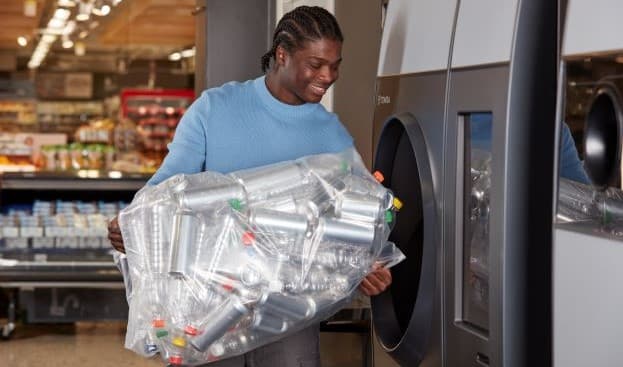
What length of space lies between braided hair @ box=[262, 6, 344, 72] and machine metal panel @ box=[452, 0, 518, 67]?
0.41 metres

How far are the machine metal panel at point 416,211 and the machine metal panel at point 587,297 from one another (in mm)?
525

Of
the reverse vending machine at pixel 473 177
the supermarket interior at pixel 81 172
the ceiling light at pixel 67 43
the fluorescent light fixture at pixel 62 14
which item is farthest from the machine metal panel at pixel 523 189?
the ceiling light at pixel 67 43

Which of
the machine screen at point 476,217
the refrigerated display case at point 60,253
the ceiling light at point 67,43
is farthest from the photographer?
the ceiling light at point 67,43

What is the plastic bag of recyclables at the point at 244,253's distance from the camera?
8.02ft

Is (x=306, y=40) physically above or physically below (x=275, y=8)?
below

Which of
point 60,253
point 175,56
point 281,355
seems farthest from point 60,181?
point 175,56

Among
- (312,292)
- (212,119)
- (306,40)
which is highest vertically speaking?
(306,40)

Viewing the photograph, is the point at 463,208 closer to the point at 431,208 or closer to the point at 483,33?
the point at 431,208

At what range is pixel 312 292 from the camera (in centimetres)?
251

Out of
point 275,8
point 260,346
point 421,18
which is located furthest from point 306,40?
point 275,8

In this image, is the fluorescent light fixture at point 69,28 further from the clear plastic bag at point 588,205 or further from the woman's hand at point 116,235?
the clear plastic bag at point 588,205

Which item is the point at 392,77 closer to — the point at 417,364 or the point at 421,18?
the point at 421,18

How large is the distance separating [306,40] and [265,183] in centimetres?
49

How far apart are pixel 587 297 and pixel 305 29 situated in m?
1.17
